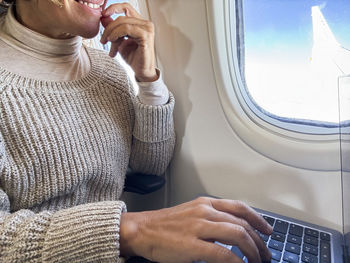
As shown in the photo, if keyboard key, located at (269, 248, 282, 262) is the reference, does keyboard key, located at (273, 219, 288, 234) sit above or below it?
above

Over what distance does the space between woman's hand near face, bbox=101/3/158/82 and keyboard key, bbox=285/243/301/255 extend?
23.0 inches

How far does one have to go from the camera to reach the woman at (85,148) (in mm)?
523

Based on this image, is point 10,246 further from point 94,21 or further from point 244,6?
point 244,6

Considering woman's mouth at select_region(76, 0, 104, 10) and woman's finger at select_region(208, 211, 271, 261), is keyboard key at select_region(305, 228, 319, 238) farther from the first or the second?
woman's mouth at select_region(76, 0, 104, 10)

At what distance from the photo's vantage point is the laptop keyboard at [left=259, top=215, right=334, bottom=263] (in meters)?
0.62

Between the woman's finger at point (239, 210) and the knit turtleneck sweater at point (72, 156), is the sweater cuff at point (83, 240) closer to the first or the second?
the knit turtleneck sweater at point (72, 156)

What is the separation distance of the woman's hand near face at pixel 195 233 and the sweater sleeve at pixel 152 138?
1.07ft

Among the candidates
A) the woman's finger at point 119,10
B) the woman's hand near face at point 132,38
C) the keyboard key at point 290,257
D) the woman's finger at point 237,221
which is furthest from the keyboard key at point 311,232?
the woman's finger at point 119,10

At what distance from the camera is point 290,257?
0.62 m

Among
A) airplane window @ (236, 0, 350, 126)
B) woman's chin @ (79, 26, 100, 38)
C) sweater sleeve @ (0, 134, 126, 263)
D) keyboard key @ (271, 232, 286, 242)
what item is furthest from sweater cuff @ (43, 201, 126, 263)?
airplane window @ (236, 0, 350, 126)

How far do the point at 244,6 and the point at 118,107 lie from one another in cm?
50

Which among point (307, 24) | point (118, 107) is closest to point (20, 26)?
point (118, 107)

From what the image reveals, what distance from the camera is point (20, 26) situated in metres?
0.73

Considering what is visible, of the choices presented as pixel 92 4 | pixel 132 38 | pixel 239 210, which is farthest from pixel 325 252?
pixel 92 4
